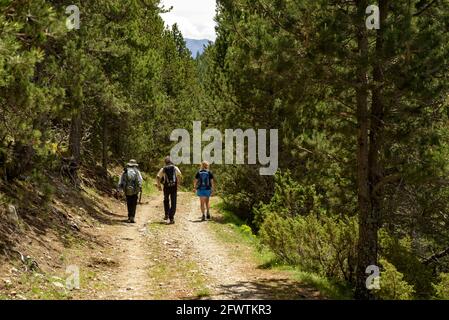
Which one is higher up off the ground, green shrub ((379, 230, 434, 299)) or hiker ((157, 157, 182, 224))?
hiker ((157, 157, 182, 224))

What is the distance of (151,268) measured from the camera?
10.1 meters

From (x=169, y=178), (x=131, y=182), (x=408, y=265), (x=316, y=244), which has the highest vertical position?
(x=169, y=178)

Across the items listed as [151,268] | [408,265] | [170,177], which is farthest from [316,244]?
[170,177]

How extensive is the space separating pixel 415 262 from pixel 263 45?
19.1 feet

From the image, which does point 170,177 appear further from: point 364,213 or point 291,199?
point 364,213

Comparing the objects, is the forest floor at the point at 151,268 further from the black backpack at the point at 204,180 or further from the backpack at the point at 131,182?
the black backpack at the point at 204,180

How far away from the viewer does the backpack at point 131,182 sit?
14695 mm

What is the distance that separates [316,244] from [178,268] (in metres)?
3.05

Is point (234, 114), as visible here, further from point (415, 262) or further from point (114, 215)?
point (415, 262)

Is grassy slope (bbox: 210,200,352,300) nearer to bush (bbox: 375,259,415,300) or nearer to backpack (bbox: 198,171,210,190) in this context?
bush (bbox: 375,259,415,300)

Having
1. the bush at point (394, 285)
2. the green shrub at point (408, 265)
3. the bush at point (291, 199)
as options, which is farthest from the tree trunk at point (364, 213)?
the bush at point (291, 199)

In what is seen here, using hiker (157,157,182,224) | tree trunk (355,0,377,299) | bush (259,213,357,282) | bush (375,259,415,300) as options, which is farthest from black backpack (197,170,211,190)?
bush (375,259,415,300)

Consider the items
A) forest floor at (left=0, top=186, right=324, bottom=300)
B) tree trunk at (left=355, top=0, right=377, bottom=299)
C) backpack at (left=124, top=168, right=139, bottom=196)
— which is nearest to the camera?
forest floor at (left=0, top=186, right=324, bottom=300)

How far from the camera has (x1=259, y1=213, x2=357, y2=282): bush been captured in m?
10.4
